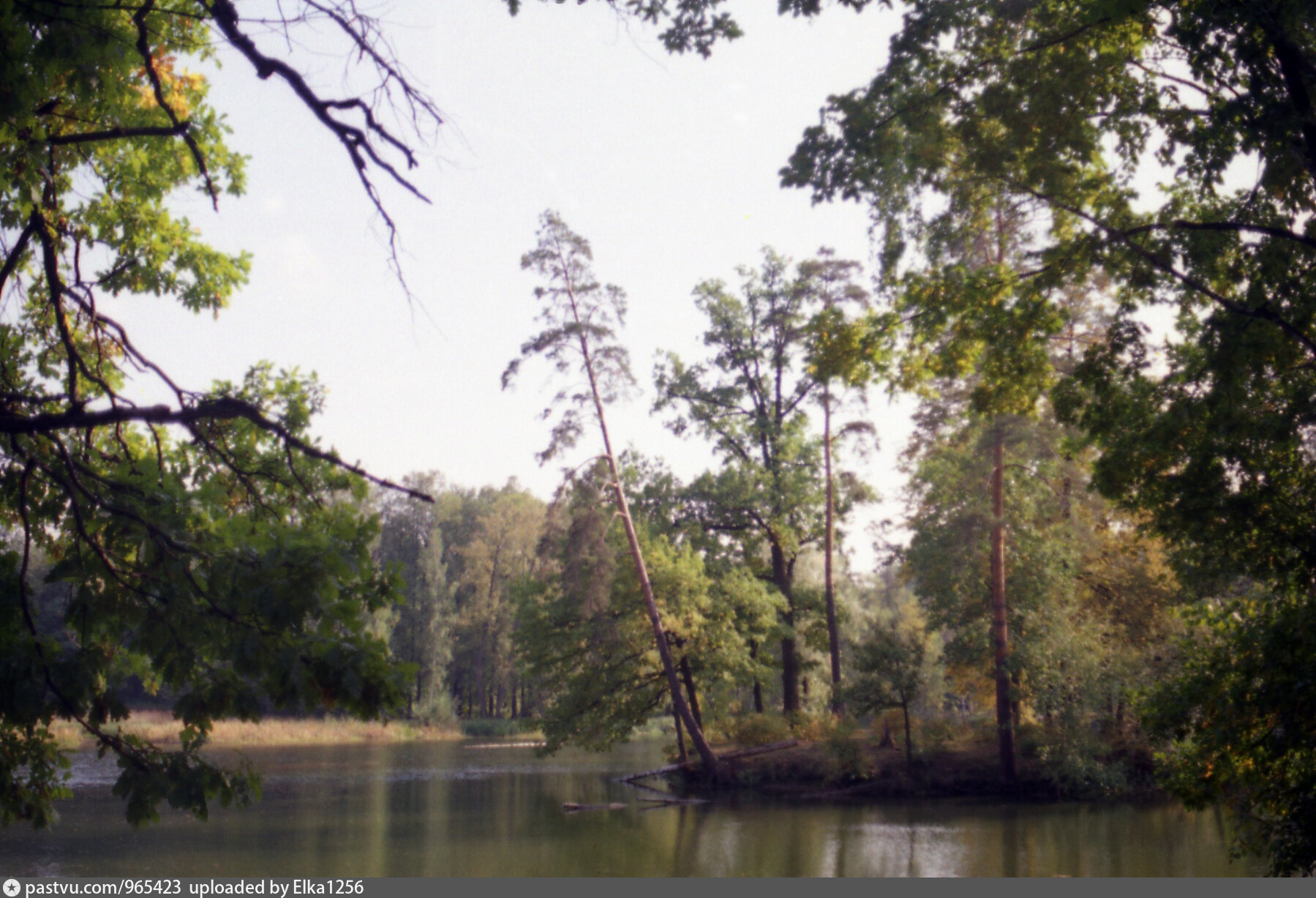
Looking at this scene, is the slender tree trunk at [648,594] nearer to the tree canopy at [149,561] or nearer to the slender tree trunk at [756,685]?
the slender tree trunk at [756,685]

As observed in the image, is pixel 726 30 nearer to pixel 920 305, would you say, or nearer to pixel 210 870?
pixel 920 305

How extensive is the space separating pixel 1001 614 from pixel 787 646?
31.1ft

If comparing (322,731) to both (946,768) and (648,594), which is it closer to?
(648,594)

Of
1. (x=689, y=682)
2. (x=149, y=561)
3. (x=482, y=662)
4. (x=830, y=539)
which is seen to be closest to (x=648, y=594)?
(x=689, y=682)

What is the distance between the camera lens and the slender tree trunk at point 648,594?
26.3 meters

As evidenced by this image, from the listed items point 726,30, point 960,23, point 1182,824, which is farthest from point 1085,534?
point 726,30

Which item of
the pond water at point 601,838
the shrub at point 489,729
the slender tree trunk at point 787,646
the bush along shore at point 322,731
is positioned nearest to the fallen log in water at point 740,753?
the pond water at point 601,838

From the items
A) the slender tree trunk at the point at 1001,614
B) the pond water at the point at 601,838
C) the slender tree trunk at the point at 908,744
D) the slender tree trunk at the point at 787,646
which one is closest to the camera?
the pond water at the point at 601,838

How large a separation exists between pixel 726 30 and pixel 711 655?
21391 millimetres

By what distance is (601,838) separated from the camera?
1866 centimetres

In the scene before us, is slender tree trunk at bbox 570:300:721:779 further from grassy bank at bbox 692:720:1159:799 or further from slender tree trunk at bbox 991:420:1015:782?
slender tree trunk at bbox 991:420:1015:782

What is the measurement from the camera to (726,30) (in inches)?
324

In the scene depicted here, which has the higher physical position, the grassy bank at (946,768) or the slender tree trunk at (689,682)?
the slender tree trunk at (689,682)

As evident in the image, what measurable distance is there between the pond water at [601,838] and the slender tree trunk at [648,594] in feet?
6.54
